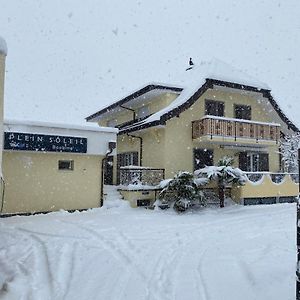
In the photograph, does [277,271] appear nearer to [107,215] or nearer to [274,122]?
[107,215]

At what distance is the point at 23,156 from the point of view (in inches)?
547

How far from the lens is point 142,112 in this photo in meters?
21.7

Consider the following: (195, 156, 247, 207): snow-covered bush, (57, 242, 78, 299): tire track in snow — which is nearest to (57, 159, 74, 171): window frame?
(195, 156, 247, 207): snow-covered bush

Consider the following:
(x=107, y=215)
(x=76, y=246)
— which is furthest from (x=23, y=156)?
(x=76, y=246)

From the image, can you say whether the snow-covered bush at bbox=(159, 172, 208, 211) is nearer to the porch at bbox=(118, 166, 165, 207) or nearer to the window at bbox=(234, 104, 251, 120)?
the porch at bbox=(118, 166, 165, 207)

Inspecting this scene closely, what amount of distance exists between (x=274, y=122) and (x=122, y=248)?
17213 mm

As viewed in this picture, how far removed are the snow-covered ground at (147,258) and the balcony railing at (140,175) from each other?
425 cm

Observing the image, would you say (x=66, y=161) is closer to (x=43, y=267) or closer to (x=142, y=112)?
(x=142, y=112)

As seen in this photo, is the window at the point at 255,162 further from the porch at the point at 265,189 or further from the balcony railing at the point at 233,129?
the porch at the point at 265,189

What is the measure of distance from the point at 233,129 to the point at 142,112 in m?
5.96

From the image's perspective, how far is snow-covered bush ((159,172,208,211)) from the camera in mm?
14465

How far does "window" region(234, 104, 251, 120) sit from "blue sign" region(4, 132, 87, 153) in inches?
399

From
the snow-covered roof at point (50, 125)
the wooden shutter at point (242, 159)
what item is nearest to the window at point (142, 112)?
the snow-covered roof at point (50, 125)

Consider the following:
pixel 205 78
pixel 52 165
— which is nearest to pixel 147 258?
pixel 52 165
